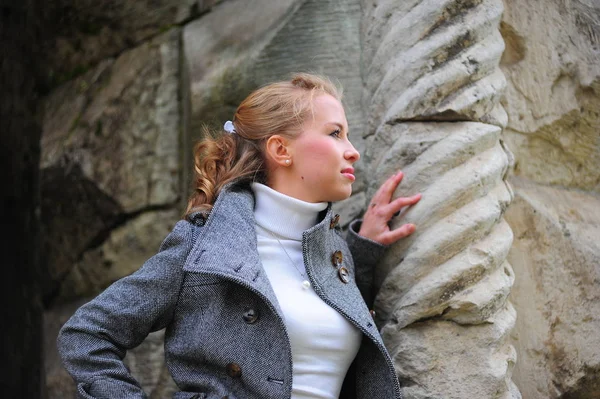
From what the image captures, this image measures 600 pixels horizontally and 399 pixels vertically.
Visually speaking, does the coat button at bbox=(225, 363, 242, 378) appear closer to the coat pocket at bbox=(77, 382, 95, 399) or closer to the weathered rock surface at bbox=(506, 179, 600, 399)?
the coat pocket at bbox=(77, 382, 95, 399)

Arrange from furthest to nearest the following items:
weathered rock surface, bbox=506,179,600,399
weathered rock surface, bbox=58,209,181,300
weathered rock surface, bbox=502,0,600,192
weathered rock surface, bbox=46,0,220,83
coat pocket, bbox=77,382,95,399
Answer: weathered rock surface, bbox=46,0,220,83 → weathered rock surface, bbox=58,209,181,300 → weathered rock surface, bbox=502,0,600,192 → weathered rock surface, bbox=506,179,600,399 → coat pocket, bbox=77,382,95,399

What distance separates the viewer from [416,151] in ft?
5.30

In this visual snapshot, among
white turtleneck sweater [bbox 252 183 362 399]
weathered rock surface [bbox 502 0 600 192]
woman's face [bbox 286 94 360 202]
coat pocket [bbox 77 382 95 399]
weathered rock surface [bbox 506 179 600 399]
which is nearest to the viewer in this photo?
coat pocket [bbox 77 382 95 399]

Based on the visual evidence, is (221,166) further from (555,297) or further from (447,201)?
(555,297)

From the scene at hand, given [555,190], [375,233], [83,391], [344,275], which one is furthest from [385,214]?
[83,391]

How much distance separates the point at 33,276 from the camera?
2.43m

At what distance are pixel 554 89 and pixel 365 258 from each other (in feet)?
1.96

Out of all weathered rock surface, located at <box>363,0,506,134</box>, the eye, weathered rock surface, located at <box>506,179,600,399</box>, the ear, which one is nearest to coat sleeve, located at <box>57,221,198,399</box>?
the ear

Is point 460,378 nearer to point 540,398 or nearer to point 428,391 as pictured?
point 428,391

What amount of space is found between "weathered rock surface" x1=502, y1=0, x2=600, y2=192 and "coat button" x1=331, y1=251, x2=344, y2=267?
1.69ft

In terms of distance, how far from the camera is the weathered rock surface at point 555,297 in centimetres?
168

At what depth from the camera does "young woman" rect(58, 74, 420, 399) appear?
55.7 inches

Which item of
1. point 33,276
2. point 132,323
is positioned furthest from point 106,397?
point 33,276

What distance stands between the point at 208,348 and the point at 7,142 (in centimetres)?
130
